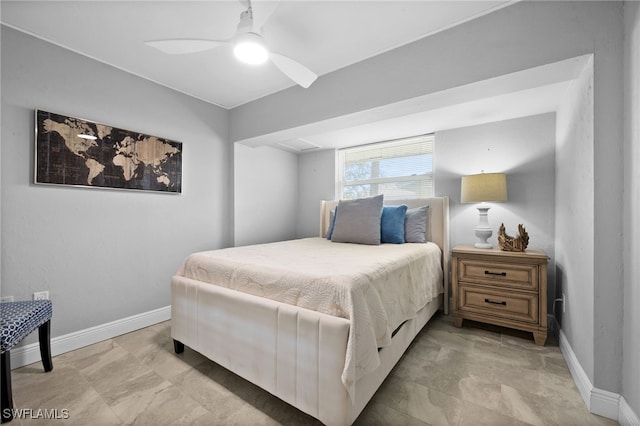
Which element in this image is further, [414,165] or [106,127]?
[414,165]

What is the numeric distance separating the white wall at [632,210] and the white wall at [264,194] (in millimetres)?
3201

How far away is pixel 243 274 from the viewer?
163 cm

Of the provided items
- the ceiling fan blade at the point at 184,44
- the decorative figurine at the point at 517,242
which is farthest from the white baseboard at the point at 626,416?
the ceiling fan blade at the point at 184,44

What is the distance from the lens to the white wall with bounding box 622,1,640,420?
1.19 m

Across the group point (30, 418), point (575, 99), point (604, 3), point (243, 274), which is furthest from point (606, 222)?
point (30, 418)

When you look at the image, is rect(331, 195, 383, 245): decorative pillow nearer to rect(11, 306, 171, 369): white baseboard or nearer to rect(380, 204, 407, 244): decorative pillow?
rect(380, 204, 407, 244): decorative pillow

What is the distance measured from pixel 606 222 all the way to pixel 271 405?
203cm

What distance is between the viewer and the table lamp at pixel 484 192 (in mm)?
2471

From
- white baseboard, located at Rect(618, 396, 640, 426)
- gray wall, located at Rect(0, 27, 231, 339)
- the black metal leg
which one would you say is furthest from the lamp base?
the black metal leg

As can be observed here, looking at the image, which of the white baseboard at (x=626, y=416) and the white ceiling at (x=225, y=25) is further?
the white ceiling at (x=225, y=25)

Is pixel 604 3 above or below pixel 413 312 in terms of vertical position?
above

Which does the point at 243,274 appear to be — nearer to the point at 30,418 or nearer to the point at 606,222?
the point at 30,418

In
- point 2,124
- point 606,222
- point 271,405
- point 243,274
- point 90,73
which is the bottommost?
point 271,405

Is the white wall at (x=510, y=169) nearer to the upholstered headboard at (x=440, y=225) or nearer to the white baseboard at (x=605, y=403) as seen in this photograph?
the upholstered headboard at (x=440, y=225)
